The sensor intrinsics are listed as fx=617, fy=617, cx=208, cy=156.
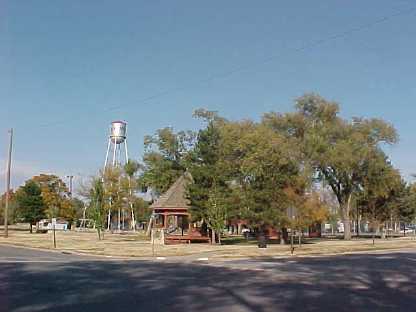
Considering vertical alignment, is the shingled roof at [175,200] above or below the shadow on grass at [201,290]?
above

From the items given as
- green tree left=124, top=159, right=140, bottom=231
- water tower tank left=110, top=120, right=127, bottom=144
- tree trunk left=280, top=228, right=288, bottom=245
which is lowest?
tree trunk left=280, top=228, right=288, bottom=245

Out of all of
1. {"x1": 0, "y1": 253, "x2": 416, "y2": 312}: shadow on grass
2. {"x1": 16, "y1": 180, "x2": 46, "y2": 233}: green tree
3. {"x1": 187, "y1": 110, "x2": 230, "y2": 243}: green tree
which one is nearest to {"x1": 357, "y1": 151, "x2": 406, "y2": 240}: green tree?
{"x1": 187, "y1": 110, "x2": 230, "y2": 243}: green tree

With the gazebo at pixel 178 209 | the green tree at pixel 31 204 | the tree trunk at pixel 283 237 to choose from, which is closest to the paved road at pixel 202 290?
the tree trunk at pixel 283 237

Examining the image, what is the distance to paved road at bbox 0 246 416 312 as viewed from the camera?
1278cm

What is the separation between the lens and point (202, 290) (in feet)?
51.3

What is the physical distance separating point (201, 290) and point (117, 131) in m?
78.3

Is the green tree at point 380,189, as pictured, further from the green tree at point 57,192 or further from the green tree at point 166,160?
the green tree at point 57,192

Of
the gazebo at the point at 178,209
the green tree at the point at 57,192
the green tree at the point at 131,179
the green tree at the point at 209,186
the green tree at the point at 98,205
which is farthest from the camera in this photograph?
the green tree at the point at 57,192

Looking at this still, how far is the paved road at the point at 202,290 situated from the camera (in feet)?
41.9

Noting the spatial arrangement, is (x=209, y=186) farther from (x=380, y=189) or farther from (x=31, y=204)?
(x=31, y=204)

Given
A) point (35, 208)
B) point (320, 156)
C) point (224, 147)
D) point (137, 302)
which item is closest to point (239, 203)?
point (224, 147)

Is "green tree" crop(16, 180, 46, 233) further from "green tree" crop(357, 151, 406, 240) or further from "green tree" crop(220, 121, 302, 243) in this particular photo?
"green tree" crop(357, 151, 406, 240)

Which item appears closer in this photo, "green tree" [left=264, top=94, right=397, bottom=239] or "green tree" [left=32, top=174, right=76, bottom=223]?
"green tree" [left=264, top=94, right=397, bottom=239]

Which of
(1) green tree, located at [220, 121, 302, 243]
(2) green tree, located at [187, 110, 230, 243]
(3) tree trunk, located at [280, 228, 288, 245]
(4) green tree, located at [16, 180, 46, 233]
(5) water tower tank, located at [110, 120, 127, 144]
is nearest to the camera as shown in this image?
(1) green tree, located at [220, 121, 302, 243]
